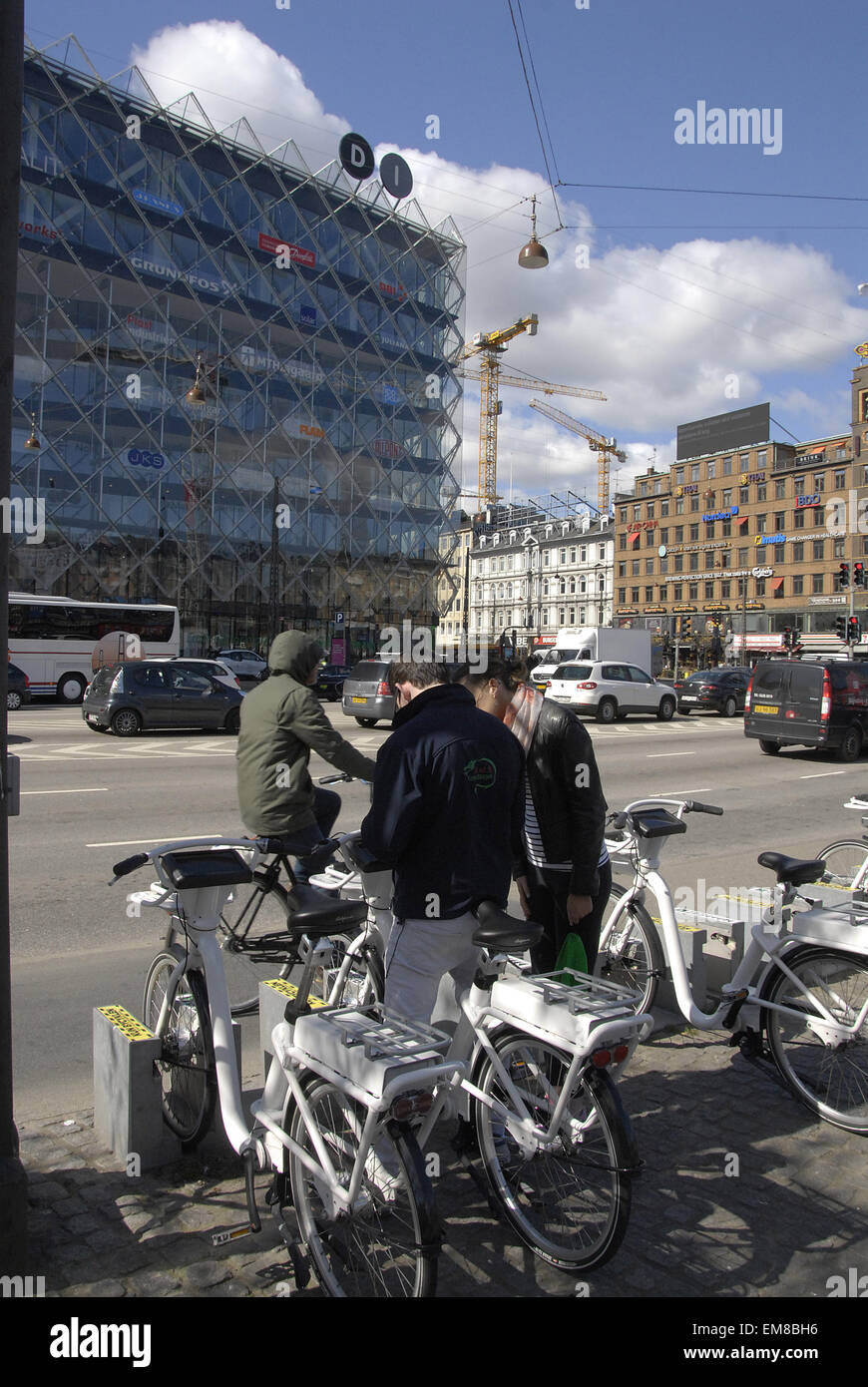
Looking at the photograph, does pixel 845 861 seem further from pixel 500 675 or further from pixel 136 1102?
pixel 136 1102

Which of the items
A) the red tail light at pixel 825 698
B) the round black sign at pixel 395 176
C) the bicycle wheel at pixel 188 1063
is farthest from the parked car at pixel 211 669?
the round black sign at pixel 395 176

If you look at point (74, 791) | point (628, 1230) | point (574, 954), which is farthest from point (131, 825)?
point (628, 1230)

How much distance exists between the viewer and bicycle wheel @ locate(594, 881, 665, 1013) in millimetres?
4613

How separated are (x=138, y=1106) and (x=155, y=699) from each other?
58.4 ft

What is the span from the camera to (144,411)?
44312mm

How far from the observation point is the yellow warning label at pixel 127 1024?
340 centimetres

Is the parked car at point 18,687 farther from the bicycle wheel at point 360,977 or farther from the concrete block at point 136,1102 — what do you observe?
the concrete block at point 136,1102

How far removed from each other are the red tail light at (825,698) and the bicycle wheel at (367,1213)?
57.0 ft

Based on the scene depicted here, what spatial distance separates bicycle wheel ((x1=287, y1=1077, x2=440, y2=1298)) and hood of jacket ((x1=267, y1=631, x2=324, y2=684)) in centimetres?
263

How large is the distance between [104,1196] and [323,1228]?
97cm

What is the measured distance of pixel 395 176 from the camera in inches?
2115

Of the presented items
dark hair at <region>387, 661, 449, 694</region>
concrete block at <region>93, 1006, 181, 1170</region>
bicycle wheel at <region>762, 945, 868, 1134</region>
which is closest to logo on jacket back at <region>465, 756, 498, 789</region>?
dark hair at <region>387, 661, 449, 694</region>

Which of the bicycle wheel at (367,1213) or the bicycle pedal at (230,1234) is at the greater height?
the bicycle wheel at (367,1213)

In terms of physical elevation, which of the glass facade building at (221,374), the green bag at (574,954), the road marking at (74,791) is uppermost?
the glass facade building at (221,374)
